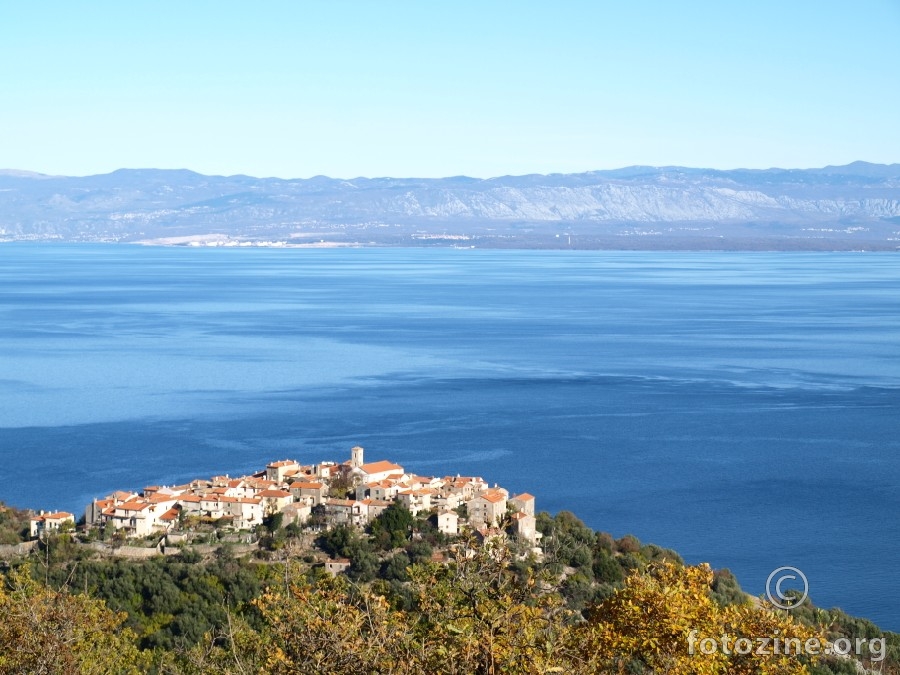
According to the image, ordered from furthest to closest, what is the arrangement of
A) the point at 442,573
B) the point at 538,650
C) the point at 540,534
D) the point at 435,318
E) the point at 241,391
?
1. the point at 435,318
2. the point at 241,391
3. the point at 540,534
4. the point at 442,573
5. the point at 538,650

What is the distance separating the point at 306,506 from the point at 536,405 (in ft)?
49.3

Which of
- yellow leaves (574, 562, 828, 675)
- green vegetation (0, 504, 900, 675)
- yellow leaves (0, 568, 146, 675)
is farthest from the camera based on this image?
yellow leaves (0, 568, 146, 675)

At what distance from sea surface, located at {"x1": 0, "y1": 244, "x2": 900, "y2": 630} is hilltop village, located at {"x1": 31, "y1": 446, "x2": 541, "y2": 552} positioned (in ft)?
12.0

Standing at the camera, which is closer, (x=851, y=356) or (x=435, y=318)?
(x=851, y=356)

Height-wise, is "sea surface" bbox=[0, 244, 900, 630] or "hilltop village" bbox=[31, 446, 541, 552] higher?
"hilltop village" bbox=[31, 446, 541, 552]

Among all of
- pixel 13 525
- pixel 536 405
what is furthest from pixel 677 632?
pixel 536 405

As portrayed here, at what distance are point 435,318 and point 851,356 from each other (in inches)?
758

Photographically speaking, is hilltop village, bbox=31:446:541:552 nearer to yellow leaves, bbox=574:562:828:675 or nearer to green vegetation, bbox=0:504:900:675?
green vegetation, bbox=0:504:900:675

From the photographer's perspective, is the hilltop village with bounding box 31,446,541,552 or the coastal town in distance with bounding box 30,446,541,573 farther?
the hilltop village with bounding box 31,446,541,552

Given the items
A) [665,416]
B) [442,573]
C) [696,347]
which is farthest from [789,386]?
[442,573]

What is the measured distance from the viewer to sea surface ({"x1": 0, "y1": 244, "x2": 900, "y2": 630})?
20.5 meters

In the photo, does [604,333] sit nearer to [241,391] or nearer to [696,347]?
[696,347]

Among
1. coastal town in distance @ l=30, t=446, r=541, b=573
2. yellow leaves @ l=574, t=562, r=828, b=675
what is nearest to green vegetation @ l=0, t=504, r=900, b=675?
yellow leaves @ l=574, t=562, r=828, b=675

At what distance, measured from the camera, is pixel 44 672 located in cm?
628
